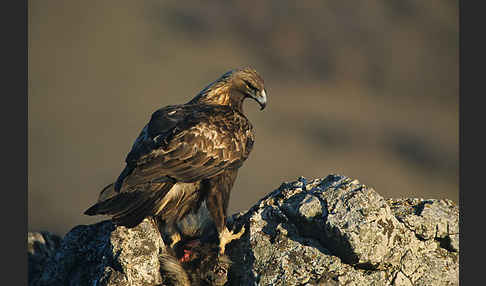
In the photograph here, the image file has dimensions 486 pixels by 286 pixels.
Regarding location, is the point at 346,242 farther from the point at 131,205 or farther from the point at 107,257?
the point at 107,257

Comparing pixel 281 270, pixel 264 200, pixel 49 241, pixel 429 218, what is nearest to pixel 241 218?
pixel 264 200

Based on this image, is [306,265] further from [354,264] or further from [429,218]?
[429,218]

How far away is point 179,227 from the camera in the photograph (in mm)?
6496

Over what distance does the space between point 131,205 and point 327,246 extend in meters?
1.93

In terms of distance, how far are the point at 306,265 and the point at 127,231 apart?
1733 mm

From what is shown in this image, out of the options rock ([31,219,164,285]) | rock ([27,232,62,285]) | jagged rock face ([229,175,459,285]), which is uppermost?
jagged rock face ([229,175,459,285])

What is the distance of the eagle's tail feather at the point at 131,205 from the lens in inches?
226

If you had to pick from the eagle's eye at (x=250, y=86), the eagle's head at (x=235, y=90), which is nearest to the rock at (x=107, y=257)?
the eagle's head at (x=235, y=90)

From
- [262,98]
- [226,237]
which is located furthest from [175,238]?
[262,98]

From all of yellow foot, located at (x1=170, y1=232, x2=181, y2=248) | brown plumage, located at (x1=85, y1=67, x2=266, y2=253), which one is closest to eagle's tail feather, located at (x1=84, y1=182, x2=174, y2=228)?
brown plumage, located at (x1=85, y1=67, x2=266, y2=253)

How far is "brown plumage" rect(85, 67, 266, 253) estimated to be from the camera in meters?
5.93

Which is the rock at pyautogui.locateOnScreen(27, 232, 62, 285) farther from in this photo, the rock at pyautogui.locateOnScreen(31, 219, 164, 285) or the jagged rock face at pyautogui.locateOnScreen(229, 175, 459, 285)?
the jagged rock face at pyautogui.locateOnScreen(229, 175, 459, 285)

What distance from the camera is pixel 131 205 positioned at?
586 centimetres

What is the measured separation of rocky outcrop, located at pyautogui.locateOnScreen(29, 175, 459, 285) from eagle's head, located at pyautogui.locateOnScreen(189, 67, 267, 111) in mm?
2019
